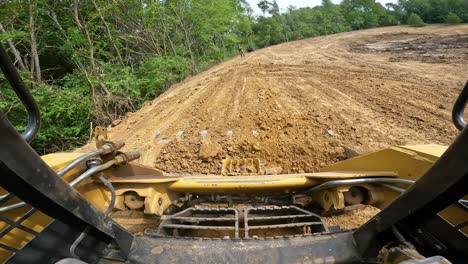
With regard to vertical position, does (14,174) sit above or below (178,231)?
above

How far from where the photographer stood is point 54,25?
10547mm

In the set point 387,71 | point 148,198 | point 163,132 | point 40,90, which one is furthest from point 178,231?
point 387,71

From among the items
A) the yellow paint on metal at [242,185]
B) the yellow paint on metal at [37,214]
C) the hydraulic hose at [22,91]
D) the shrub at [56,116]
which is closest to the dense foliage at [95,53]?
the shrub at [56,116]

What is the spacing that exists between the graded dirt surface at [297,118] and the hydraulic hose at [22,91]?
11.2 feet

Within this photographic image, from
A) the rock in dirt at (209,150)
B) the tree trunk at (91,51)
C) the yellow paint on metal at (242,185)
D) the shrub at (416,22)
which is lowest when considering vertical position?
the rock in dirt at (209,150)

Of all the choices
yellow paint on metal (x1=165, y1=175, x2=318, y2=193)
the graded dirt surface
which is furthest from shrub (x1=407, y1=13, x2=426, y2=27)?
yellow paint on metal (x1=165, y1=175, x2=318, y2=193)

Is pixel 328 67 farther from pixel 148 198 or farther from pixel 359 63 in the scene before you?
pixel 148 198

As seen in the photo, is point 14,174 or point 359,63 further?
point 359,63

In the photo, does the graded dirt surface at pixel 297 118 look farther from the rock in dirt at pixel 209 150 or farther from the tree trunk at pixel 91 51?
the tree trunk at pixel 91 51

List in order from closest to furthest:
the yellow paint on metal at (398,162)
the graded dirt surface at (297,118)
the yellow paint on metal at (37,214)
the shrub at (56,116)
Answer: the yellow paint on metal at (37,214), the yellow paint on metal at (398,162), the graded dirt surface at (297,118), the shrub at (56,116)

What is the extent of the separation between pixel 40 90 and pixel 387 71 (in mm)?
10843

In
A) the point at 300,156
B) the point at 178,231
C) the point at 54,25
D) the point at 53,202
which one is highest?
the point at 54,25

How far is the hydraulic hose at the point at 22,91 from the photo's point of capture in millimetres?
954

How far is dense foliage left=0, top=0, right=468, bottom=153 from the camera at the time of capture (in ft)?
26.6
